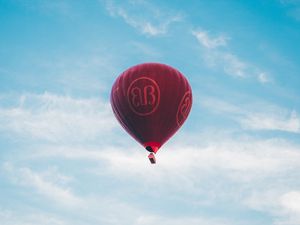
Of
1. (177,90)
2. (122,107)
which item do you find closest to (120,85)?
(122,107)

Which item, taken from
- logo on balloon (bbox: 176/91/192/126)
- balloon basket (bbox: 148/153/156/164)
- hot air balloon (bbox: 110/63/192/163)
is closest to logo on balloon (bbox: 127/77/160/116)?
hot air balloon (bbox: 110/63/192/163)

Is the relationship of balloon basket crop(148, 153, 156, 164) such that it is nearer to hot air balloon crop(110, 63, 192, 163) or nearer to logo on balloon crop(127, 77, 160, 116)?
hot air balloon crop(110, 63, 192, 163)

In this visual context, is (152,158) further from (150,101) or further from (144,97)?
(144,97)

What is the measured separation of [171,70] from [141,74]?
7.11ft

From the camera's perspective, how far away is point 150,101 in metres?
37.3

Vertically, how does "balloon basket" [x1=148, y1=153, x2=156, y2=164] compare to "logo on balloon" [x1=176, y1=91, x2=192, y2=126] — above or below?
below

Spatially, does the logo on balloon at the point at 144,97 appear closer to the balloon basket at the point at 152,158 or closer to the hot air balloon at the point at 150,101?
the hot air balloon at the point at 150,101

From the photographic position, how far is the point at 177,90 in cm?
3797

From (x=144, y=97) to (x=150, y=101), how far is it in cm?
47

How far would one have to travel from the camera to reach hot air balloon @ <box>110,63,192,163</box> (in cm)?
3738

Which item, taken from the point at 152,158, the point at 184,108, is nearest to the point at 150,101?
the point at 184,108

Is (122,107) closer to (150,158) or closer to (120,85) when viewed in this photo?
(120,85)

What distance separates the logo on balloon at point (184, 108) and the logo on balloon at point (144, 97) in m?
1.91

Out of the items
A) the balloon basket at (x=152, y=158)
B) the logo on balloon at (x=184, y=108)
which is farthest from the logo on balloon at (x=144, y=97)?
the balloon basket at (x=152, y=158)
